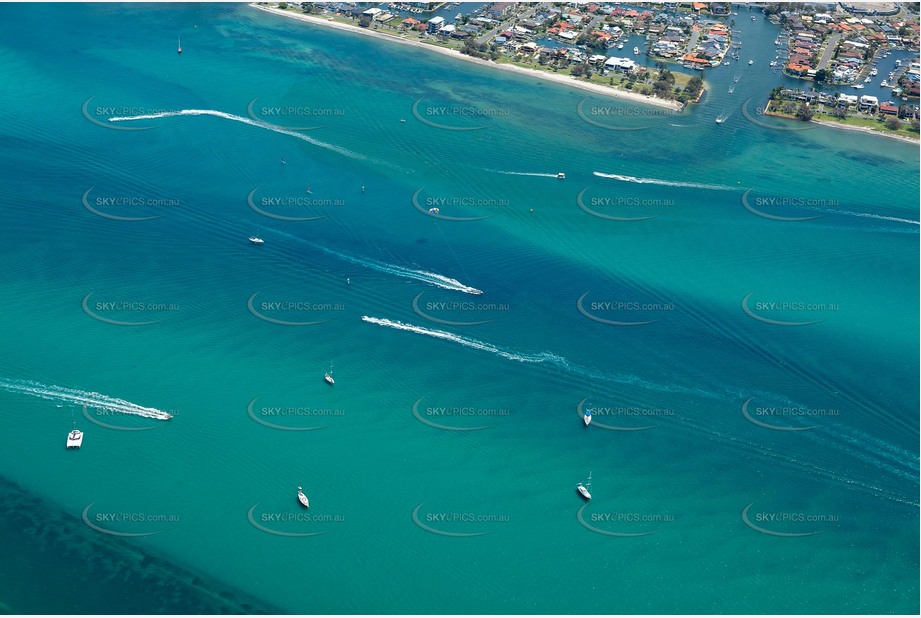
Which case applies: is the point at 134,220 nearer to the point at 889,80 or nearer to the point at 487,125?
the point at 487,125

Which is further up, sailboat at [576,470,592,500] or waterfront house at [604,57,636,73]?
waterfront house at [604,57,636,73]

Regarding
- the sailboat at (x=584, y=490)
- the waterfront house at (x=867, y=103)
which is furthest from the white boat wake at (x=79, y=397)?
the waterfront house at (x=867, y=103)

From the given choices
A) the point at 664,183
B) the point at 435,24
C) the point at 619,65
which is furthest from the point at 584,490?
the point at 435,24

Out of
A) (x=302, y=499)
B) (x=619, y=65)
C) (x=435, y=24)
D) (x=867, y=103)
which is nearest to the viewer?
(x=302, y=499)

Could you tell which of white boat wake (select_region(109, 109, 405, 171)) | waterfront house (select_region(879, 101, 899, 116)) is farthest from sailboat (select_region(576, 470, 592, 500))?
waterfront house (select_region(879, 101, 899, 116))

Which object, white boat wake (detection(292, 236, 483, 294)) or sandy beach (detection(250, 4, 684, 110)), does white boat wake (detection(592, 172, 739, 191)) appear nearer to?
sandy beach (detection(250, 4, 684, 110))

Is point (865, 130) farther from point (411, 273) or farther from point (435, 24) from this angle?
point (411, 273)

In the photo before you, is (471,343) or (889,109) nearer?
(471,343)
